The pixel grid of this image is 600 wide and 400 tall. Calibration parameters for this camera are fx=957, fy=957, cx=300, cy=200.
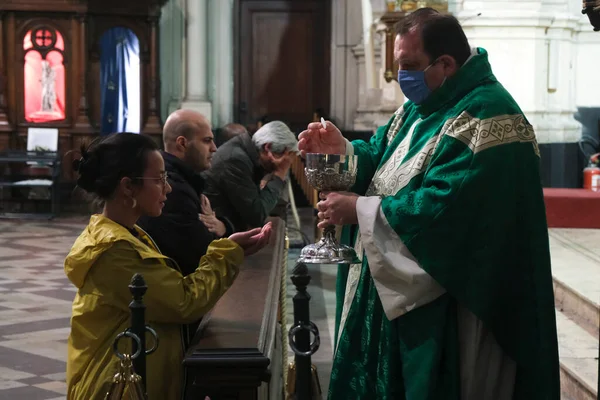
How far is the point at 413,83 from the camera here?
112 inches

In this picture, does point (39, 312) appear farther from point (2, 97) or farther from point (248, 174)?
point (2, 97)

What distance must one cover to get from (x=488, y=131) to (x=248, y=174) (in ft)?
9.60

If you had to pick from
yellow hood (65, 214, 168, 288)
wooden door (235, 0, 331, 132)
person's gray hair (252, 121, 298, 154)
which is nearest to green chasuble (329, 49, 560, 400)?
yellow hood (65, 214, 168, 288)

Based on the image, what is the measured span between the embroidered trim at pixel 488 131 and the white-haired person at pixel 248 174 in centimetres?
279

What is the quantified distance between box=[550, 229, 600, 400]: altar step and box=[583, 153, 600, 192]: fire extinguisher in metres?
2.17

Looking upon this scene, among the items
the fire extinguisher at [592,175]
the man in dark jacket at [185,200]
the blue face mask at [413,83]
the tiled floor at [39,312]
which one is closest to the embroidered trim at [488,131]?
the blue face mask at [413,83]

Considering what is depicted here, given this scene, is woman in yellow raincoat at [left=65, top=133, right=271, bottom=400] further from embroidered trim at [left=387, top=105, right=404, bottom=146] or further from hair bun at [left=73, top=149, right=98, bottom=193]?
embroidered trim at [left=387, top=105, right=404, bottom=146]

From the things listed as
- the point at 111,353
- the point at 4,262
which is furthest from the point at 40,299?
the point at 111,353

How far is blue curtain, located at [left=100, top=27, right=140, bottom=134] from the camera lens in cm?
1437

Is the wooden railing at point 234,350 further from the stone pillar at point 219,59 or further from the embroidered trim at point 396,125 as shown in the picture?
the stone pillar at point 219,59

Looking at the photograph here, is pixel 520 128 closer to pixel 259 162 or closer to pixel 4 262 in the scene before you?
pixel 259 162

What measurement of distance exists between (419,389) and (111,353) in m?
0.88

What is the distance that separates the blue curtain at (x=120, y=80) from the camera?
14.4 metres

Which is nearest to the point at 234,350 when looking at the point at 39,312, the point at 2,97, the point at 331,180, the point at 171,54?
the point at 331,180
